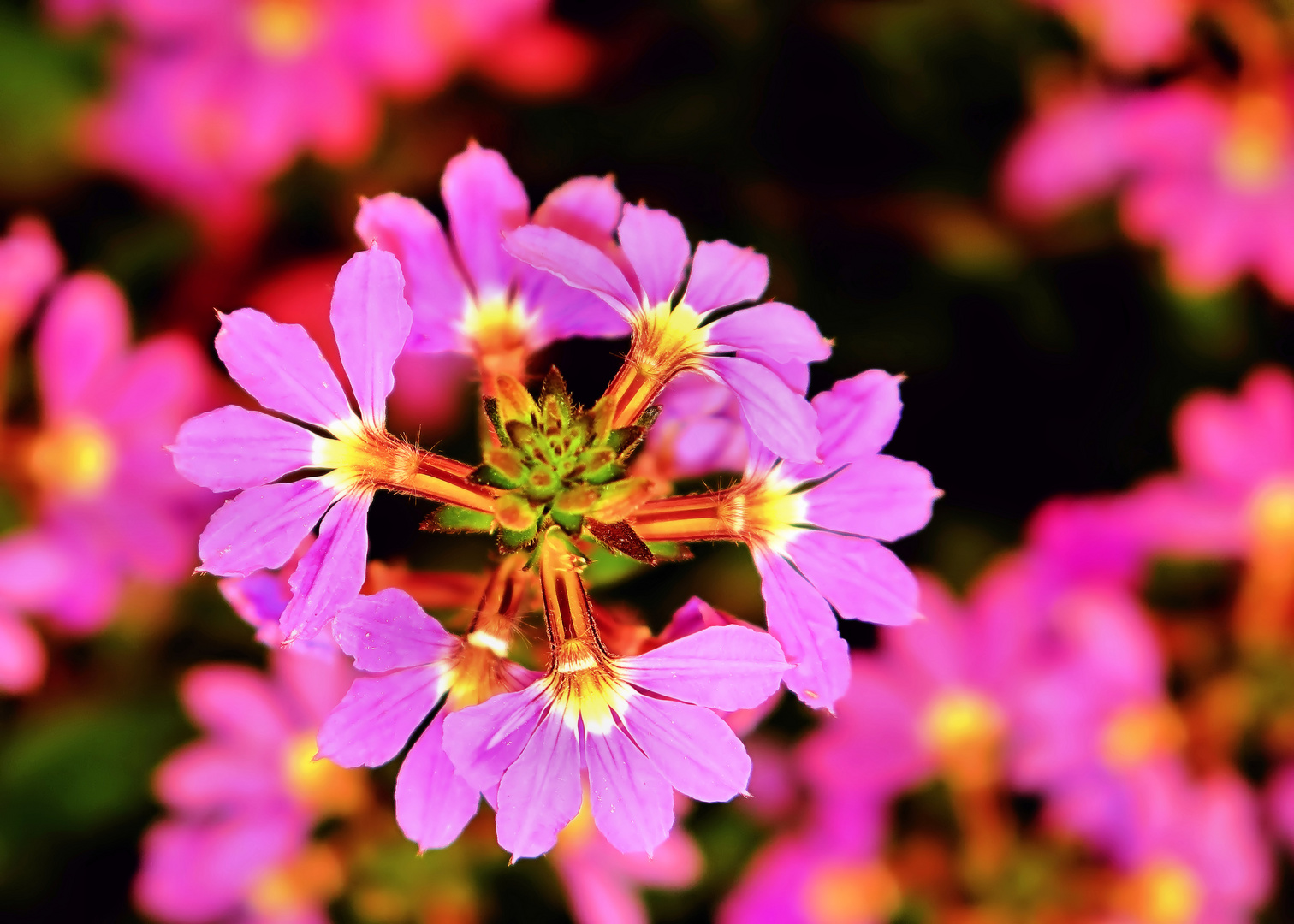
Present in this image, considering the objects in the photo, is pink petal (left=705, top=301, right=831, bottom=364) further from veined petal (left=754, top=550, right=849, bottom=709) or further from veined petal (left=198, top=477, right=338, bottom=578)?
veined petal (left=198, top=477, right=338, bottom=578)

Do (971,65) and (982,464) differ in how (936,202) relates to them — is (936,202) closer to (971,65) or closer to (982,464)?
(971,65)

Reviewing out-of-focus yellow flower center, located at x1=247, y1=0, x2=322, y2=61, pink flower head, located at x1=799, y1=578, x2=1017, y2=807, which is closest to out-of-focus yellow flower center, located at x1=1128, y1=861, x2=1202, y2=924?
pink flower head, located at x1=799, y1=578, x2=1017, y2=807

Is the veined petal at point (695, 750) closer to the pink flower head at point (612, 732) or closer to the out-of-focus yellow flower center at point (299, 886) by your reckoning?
the pink flower head at point (612, 732)

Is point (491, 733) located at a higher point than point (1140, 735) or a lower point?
higher

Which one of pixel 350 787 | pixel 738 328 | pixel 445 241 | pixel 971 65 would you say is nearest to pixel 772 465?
pixel 738 328

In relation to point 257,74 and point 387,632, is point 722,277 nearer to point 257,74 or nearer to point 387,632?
point 387,632

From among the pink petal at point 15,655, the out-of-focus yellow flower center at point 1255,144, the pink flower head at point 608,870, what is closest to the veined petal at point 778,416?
the pink flower head at point 608,870

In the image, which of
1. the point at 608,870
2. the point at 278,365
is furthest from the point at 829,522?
the point at 608,870
